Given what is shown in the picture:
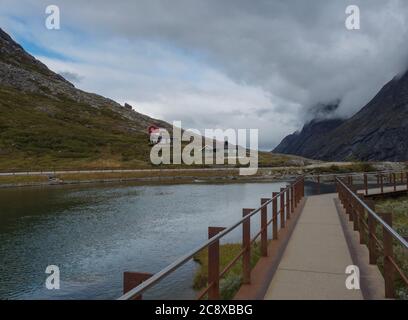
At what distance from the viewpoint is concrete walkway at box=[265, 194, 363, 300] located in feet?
23.9

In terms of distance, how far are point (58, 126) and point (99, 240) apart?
11388 centimetres

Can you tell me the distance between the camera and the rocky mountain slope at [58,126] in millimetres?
94000

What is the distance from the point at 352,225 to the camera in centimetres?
1463

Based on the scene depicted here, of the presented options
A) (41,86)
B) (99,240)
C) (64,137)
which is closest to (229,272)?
(99,240)

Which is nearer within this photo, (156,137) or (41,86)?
(156,137)

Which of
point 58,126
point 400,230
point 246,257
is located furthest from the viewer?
point 58,126

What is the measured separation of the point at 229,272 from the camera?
12.7 meters

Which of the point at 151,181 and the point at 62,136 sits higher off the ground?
the point at 62,136

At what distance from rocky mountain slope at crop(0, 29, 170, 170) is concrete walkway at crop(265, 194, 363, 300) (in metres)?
74.4

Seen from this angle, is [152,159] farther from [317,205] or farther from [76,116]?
[317,205]

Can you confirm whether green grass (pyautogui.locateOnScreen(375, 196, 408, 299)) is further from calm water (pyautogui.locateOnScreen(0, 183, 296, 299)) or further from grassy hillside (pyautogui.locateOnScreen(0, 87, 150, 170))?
grassy hillside (pyautogui.locateOnScreen(0, 87, 150, 170))

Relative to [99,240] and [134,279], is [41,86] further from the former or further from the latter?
[134,279]
